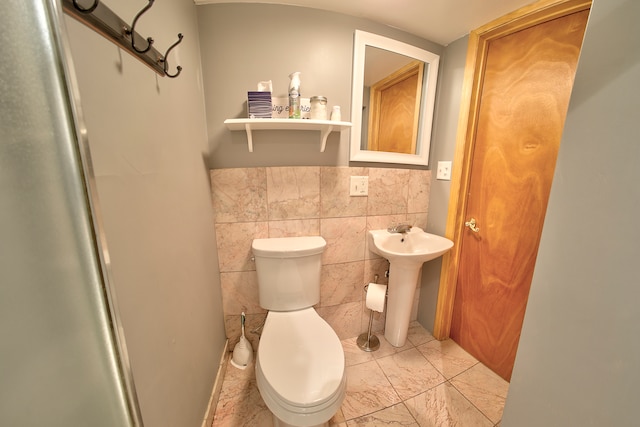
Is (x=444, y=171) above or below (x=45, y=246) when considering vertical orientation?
above

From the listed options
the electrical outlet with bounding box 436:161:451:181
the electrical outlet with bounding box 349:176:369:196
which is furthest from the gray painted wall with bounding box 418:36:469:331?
the electrical outlet with bounding box 349:176:369:196

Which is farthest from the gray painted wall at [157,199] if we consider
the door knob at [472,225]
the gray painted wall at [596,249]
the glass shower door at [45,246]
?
the door knob at [472,225]

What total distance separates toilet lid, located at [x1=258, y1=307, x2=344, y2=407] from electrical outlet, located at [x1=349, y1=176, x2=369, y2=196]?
777 mm

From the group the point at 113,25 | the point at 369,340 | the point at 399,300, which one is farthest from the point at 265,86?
the point at 369,340

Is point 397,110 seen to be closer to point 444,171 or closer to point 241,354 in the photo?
point 444,171

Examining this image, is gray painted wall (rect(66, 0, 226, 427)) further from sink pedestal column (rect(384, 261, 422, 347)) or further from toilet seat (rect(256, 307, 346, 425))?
sink pedestal column (rect(384, 261, 422, 347))

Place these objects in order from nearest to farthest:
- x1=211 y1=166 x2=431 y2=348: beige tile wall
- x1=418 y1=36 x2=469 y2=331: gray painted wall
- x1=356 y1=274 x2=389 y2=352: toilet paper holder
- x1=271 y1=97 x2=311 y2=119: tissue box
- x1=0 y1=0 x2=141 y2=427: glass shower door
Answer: x1=0 y1=0 x2=141 y2=427: glass shower door
x1=271 y1=97 x2=311 y2=119: tissue box
x1=211 y1=166 x2=431 y2=348: beige tile wall
x1=418 y1=36 x2=469 y2=331: gray painted wall
x1=356 y1=274 x2=389 y2=352: toilet paper holder

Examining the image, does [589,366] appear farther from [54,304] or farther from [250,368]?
[250,368]

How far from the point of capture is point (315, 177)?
128 cm

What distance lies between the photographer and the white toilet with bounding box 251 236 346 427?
0.75m

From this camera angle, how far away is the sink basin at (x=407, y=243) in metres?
1.28

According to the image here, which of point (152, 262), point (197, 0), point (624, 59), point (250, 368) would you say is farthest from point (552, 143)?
point (250, 368)

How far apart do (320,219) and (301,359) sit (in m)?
0.73

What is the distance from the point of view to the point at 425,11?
1.10 m
